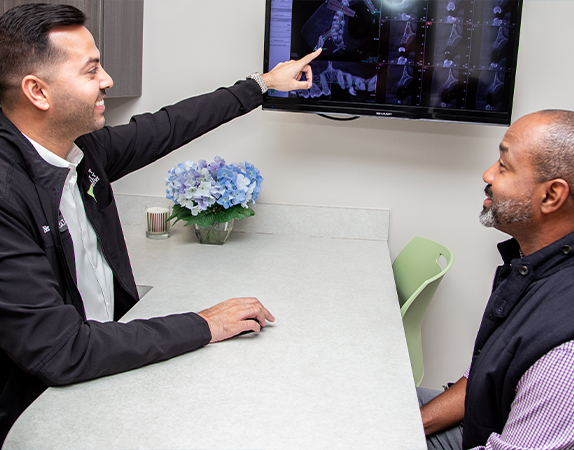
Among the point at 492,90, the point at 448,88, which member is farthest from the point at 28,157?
the point at 492,90

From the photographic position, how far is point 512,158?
1377 mm

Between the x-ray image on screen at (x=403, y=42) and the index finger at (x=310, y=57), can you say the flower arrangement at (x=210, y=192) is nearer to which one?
the index finger at (x=310, y=57)

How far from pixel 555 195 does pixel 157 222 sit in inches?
63.9

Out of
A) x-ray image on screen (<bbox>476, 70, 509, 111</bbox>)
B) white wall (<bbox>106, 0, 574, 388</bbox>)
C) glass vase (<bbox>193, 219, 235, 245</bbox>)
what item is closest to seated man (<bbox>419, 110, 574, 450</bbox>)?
x-ray image on screen (<bbox>476, 70, 509, 111</bbox>)

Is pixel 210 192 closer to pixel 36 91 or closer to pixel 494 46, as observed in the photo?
pixel 36 91

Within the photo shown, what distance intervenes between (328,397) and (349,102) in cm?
139

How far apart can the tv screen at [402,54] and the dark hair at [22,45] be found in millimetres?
1056

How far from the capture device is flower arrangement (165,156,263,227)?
7.28 feet

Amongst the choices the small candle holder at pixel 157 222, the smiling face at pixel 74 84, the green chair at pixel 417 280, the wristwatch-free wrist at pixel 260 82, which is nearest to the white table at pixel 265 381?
the green chair at pixel 417 280

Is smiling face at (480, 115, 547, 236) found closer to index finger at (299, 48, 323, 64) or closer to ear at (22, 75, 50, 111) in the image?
index finger at (299, 48, 323, 64)

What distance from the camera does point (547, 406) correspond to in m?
1.08

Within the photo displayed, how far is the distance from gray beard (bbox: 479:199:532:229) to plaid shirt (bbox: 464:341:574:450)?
1.22 feet

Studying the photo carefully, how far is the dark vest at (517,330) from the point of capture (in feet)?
3.73

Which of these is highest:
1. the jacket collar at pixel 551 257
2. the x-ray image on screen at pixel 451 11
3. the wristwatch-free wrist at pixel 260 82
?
the x-ray image on screen at pixel 451 11
